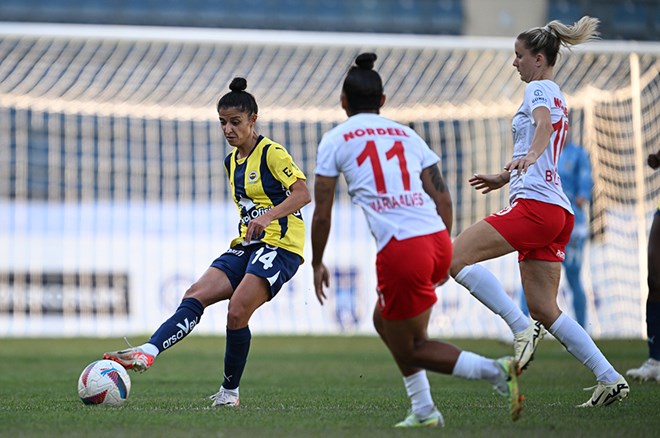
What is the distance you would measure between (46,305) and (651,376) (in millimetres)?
9720

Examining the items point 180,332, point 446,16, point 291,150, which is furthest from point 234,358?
point 446,16

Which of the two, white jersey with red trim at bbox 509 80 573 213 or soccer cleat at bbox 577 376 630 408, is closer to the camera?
soccer cleat at bbox 577 376 630 408

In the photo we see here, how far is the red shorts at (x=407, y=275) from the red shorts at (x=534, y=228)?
4.16 feet

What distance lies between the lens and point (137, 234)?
48.3 ft

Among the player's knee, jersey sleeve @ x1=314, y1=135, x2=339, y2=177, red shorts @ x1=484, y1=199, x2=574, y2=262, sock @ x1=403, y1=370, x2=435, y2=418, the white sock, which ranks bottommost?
sock @ x1=403, y1=370, x2=435, y2=418

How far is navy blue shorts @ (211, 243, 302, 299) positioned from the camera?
19.1 feet

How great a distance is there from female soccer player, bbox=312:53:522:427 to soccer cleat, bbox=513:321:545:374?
1111 millimetres

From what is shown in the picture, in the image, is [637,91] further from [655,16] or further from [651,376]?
[655,16]

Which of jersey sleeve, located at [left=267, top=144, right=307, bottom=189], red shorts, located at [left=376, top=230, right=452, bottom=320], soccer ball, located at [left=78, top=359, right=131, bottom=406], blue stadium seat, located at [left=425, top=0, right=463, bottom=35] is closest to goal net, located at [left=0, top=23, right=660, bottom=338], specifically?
jersey sleeve, located at [left=267, top=144, right=307, bottom=189]

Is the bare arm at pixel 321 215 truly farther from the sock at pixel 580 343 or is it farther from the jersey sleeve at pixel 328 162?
the sock at pixel 580 343

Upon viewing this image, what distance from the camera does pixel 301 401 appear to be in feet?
19.8

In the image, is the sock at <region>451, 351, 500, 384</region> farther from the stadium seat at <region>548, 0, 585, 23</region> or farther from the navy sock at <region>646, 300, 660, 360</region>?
the stadium seat at <region>548, 0, 585, 23</region>

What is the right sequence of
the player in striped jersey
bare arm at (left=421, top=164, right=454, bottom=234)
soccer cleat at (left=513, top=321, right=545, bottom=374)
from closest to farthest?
1. bare arm at (left=421, top=164, right=454, bottom=234)
2. soccer cleat at (left=513, top=321, right=545, bottom=374)
3. the player in striped jersey

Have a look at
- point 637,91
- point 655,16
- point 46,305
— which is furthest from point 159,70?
point 655,16
